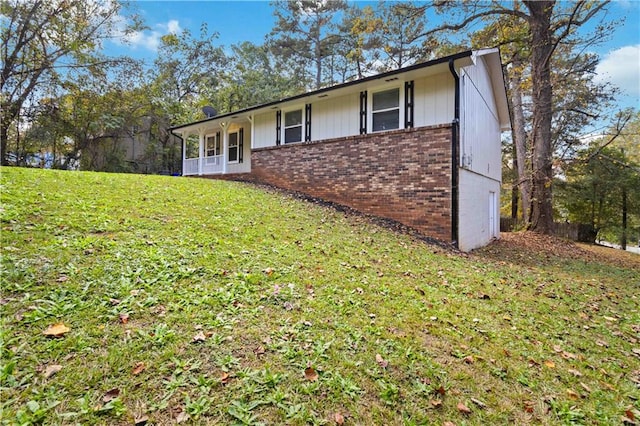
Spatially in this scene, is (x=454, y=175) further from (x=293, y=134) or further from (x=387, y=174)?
(x=293, y=134)

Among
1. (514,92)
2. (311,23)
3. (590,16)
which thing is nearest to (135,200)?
(590,16)

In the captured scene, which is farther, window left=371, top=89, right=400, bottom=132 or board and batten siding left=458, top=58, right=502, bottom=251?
window left=371, top=89, right=400, bottom=132

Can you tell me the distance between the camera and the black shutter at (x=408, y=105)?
9.03 meters

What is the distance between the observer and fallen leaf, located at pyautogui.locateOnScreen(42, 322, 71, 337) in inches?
90.8

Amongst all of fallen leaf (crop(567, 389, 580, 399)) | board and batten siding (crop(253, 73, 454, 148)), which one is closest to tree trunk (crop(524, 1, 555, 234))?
board and batten siding (crop(253, 73, 454, 148))

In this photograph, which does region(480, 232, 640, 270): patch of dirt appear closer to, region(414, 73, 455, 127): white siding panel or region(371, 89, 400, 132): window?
region(414, 73, 455, 127): white siding panel

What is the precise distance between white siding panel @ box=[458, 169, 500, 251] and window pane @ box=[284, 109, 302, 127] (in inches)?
248

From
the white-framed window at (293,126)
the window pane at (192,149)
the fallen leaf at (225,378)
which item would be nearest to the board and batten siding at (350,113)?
the white-framed window at (293,126)

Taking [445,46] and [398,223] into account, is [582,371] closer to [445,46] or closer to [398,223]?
[398,223]

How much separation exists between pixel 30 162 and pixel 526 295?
79.8 ft

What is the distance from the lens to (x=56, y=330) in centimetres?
235

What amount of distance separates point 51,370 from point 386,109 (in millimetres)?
9462

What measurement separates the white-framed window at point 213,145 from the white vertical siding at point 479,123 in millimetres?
12475

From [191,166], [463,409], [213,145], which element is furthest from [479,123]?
[191,166]
